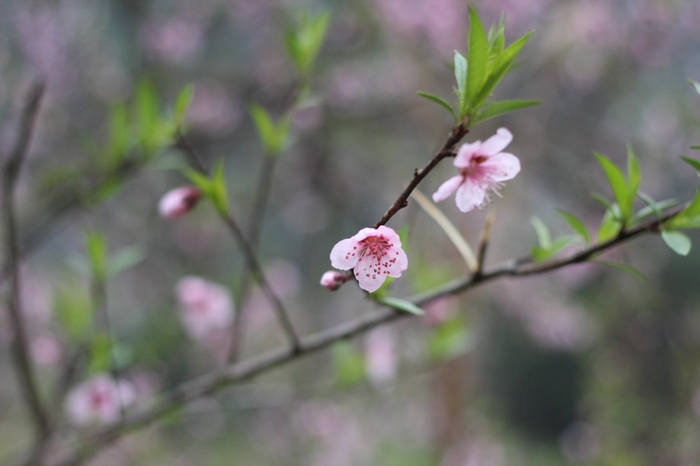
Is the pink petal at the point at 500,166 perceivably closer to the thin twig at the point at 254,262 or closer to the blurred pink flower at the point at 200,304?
the thin twig at the point at 254,262

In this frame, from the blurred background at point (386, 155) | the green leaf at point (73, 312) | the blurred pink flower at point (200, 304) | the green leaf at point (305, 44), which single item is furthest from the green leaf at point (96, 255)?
the blurred background at point (386, 155)

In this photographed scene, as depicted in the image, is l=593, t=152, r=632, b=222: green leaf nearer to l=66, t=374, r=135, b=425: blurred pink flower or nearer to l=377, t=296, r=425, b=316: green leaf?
l=377, t=296, r=425, b=316: green leaf

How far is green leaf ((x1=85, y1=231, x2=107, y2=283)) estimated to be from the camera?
2.05 feet

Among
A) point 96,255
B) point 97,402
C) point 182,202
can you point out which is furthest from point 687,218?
point 97,402

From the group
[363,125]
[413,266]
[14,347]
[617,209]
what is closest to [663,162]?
[363,125]

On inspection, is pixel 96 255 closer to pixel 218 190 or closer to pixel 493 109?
pixel 218 190

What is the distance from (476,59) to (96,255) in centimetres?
52

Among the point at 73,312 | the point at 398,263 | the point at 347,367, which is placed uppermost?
the point at 398,263

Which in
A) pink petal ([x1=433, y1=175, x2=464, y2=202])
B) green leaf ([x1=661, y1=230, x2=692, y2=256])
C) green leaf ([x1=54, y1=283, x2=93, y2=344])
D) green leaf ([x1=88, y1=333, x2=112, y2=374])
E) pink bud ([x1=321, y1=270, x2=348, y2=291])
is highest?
pink petal ([x1=433, y1=175, x2=464, y2=202])

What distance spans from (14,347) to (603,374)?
2.42 metres

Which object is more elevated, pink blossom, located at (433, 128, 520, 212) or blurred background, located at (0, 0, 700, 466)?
pink blossom, located at (433, 128, 520, 212)

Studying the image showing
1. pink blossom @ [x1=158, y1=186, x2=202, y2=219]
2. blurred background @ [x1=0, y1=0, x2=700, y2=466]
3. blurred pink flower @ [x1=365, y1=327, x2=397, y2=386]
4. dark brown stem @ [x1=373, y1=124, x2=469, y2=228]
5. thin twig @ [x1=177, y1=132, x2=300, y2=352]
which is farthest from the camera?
blurred background @ [x1=0, y1=0, x2=700, y2=466]

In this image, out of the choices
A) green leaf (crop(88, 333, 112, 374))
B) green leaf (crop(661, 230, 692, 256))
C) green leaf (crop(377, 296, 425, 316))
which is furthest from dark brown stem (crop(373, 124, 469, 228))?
green leaf (crop(88, 333, 112, 374))

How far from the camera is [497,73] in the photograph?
0.35 meters
